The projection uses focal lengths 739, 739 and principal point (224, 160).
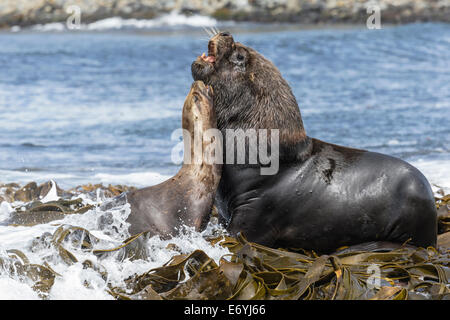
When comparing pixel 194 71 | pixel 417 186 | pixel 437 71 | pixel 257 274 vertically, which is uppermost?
pixel 194 71

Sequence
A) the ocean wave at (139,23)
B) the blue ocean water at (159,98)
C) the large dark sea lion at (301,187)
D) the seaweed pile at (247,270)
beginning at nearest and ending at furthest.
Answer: the seaweed pile at (247,270) < the large dark sea lion at (301,187) < the blue ocean water at (159,98) < the ocean wave at (139,23)

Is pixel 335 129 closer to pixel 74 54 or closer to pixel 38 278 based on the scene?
pixel 38 278

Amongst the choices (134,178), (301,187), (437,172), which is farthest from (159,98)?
(301,187)

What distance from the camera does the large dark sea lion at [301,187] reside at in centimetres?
513

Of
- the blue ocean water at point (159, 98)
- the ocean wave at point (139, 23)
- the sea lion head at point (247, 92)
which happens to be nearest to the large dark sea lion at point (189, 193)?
the sea lion head at point (247, 92)

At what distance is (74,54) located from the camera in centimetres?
2189

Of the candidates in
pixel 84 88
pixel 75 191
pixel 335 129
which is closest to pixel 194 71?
pixel 75 191

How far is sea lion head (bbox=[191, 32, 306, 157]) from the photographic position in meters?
5.23

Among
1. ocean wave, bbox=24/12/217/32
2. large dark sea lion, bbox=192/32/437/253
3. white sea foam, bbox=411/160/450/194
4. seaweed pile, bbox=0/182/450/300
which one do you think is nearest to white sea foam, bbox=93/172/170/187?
white sea foam, bbox=411/160/450/194

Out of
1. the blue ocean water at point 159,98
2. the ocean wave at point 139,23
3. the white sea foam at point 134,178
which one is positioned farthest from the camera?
the ocean wave at point 139,23

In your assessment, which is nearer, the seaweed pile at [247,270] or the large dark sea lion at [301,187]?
the seaweed pile at [247,270]

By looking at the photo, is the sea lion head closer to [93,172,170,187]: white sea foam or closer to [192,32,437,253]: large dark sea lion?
[192,32,437,253]: large dark sea lion

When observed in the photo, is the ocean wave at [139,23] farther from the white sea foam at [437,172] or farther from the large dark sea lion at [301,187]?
the large dark sea lion at [301,187]
